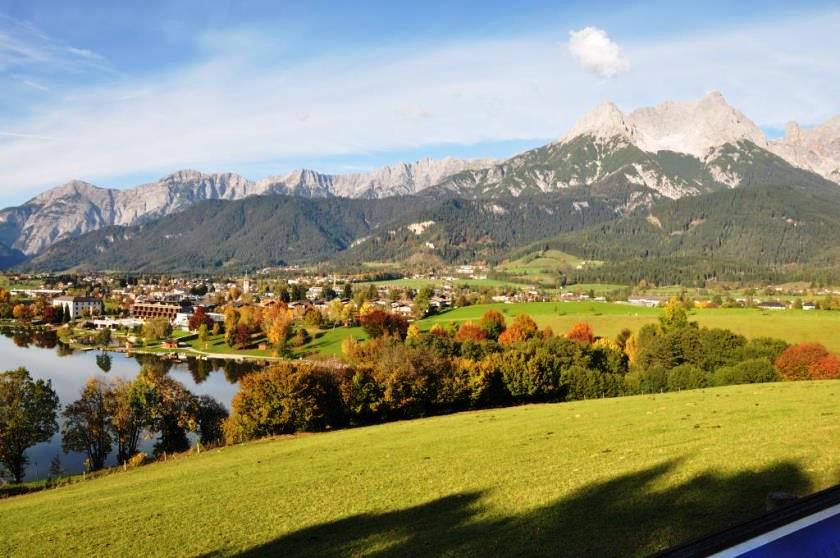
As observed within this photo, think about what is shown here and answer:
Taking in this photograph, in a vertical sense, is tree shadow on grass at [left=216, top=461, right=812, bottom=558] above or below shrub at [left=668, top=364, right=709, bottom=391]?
above

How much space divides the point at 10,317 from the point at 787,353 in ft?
658

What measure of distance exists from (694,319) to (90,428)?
3637 inches

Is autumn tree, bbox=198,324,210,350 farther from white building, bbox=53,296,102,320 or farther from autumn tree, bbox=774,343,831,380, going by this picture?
autumn tree, bbox=774,343,831,380

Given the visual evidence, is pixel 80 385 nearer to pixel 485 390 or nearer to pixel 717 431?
pixel 485 390

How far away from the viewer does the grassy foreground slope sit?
11.9 metres

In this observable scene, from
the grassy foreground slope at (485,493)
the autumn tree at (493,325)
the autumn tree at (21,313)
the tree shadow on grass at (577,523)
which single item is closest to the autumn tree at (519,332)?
the autumn tree at (493,325)

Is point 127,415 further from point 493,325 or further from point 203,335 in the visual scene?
point 203,335

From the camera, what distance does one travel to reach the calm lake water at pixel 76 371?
55.2m

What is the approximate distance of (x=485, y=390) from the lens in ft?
186

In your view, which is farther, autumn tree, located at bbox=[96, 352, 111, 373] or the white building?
the white building

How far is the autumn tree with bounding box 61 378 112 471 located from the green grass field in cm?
7562

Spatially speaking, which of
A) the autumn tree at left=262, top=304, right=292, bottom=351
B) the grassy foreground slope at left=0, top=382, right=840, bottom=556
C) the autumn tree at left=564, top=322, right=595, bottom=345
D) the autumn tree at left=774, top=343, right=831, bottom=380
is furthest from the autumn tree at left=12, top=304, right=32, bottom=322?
the autumn tree at left=774, top=343, right=831, bottom=380

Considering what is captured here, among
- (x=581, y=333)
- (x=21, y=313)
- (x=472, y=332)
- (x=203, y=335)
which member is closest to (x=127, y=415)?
(x=472, y=332)

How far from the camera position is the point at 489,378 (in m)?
57.6
